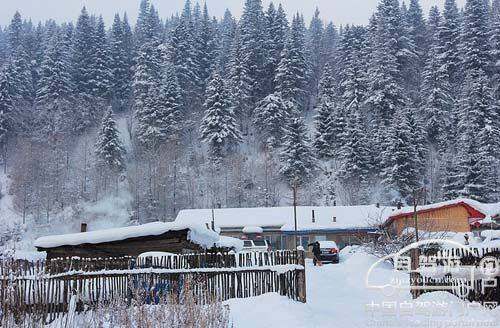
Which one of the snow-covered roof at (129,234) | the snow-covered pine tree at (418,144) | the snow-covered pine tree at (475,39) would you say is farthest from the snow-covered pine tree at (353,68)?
the snow-covered roof at (129,234)

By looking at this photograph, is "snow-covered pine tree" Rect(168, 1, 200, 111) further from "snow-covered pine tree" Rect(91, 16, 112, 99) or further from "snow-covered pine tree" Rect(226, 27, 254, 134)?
"snow-covered pine tree" Rect(91, 16, 112, 99)

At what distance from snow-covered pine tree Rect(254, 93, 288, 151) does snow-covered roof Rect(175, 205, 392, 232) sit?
73.6 feet

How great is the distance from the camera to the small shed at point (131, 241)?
18562mm

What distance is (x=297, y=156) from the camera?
2569 inches

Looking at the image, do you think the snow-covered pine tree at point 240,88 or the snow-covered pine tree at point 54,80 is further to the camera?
the snow-covered pine tree at point 54,80

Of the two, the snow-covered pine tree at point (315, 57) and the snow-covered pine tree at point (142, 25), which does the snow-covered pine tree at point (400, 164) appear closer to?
the snow-covered pine tree at point (315, 57)

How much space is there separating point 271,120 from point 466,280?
60.2 m

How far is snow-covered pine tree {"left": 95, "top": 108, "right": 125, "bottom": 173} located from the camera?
225 feet

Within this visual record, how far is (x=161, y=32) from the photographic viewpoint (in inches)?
4099

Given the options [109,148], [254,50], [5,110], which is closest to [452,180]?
[254,50]

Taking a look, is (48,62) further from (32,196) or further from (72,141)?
(32,196)

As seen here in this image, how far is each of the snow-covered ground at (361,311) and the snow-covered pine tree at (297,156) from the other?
46.9 meters

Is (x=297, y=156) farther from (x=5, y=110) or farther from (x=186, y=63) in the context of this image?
(x=5, y=110)

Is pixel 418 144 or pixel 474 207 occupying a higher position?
pixel 418 144
